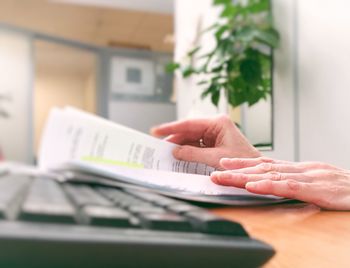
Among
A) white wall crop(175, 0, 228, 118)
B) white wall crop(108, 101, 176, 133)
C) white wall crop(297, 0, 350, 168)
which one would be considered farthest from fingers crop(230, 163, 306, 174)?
white wall crop(108, 101, 176, 133)

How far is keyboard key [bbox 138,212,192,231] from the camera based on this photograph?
0.18m

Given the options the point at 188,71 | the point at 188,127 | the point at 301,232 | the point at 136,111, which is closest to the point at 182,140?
the point at 188,127

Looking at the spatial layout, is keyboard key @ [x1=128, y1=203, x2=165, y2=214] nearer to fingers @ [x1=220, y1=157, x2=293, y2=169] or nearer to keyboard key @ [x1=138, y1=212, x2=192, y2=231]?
keyboard key @ [x1=138, y1=212, x2=192, y2=231]

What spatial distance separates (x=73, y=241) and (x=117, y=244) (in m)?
0.02

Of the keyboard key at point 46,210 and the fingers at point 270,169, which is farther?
the fingers at point 270,169

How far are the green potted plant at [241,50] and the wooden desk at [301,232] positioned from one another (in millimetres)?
972

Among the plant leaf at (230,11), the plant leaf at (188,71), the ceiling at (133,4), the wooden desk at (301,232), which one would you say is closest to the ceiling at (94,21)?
the ceiling at (133,4)

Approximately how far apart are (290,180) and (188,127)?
20cm

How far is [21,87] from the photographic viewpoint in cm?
244

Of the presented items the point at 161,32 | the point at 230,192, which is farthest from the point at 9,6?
the point at 230,192

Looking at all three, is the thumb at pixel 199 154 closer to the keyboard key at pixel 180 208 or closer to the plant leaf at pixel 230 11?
the keyboard key at pixel 180 208

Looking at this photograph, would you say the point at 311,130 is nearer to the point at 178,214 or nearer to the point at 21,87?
the point at 178,214

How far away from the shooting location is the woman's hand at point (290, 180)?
43cm

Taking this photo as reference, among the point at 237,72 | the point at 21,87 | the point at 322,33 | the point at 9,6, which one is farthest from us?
the point at 9,6
